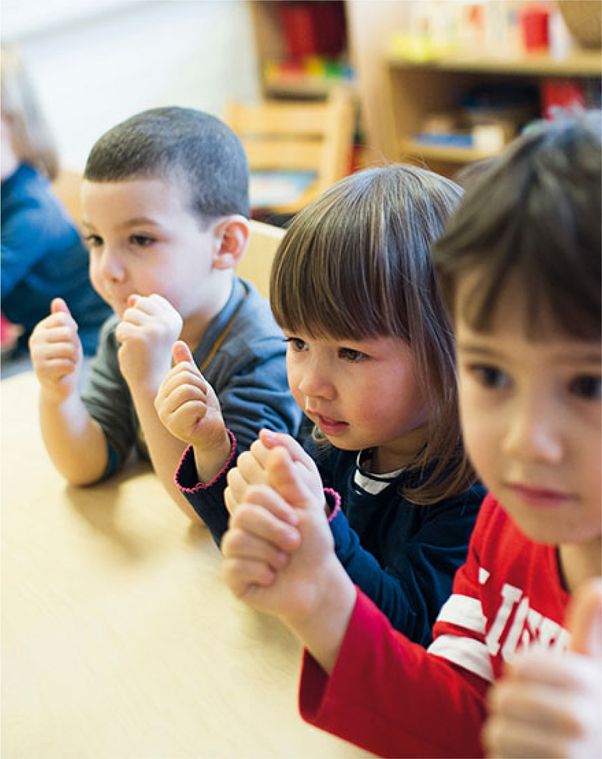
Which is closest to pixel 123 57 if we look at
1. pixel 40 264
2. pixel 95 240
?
pixel 40 264

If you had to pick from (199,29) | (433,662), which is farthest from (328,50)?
(433,662)

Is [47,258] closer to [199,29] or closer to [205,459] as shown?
[205,459]

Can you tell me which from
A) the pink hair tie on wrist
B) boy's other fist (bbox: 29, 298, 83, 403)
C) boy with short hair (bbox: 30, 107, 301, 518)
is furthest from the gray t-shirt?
the pink hair tie on wrist

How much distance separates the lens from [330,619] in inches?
21.9

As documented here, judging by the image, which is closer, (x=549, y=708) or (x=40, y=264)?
(x=549, y=708)

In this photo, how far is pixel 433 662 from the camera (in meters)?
0.62

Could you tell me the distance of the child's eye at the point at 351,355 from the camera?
805 millimetres

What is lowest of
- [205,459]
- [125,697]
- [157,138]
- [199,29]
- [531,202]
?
[199,29]

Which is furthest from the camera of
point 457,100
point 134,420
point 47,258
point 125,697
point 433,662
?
point 457,100

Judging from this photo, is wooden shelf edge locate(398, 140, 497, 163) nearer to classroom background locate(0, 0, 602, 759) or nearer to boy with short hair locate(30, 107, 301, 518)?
classroom background locate(0, 0, 602, 759)

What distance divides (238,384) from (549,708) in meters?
0.67

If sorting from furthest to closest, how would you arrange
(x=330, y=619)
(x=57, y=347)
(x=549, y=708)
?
(x=57, y=347) → (x=330, y=619) → (x=549, y=708)

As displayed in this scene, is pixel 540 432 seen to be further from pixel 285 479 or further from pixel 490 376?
pixel 285 479

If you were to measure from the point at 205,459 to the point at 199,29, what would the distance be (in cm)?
298
